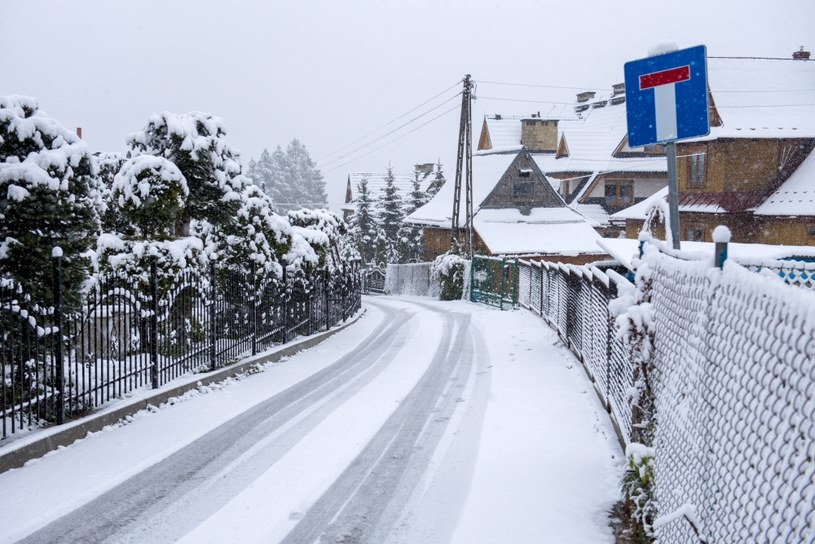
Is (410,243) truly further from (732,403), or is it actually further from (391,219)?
(732,403)

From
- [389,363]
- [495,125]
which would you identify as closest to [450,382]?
[389,363]

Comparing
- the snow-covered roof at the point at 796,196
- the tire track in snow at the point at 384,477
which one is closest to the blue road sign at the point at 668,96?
the tire track in snow at the point at 384,477

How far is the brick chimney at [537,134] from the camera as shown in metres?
54.1

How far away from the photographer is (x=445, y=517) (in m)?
5.04

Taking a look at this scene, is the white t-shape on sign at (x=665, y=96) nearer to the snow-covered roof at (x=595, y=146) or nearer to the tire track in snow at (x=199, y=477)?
the tire track in snow at (x=199, y=477)

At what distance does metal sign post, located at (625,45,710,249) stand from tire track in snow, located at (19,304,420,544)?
13.9 ft

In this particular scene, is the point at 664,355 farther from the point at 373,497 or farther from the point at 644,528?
the point at 373,497

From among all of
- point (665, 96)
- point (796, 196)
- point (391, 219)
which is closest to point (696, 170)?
point (796, 196)

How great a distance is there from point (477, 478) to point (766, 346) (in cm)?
395

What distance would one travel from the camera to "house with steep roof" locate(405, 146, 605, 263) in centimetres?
3712

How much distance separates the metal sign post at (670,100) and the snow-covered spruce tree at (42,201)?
6015 mm

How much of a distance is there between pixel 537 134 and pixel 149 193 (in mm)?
46792

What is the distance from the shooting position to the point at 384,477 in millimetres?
5898

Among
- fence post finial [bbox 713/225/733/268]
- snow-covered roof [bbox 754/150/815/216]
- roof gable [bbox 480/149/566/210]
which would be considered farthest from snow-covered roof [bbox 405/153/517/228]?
fence post finial [bbox 713/225/733/268]
